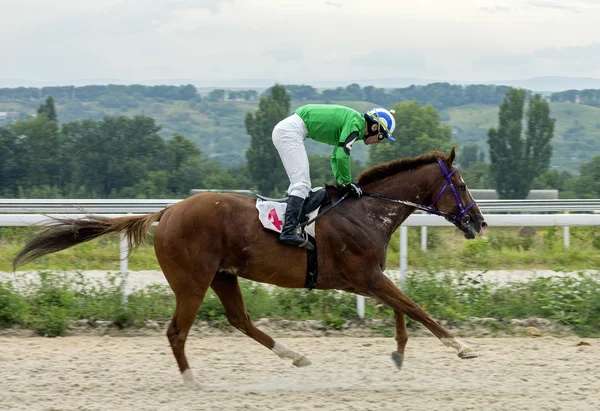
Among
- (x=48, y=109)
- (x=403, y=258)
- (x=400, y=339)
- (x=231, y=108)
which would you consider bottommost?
(x=400, y=339)

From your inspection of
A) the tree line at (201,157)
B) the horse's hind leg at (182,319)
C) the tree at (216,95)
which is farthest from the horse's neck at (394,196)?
the tree at (216,95)

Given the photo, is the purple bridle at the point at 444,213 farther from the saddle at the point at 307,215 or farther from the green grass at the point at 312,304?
the green grass at the point at 312,304

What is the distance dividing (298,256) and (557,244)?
6.48 m

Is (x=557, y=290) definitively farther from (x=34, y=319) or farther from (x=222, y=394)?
(x=34, y=319)

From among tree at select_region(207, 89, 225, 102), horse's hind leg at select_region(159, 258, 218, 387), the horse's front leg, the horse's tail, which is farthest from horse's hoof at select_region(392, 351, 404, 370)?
tree at select_region(207, 89, 225, 102)

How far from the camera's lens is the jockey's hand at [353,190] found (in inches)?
241

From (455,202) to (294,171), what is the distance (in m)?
1.35

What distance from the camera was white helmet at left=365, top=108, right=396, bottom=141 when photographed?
6.01 m

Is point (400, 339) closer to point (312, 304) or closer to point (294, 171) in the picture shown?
point (294, 171)

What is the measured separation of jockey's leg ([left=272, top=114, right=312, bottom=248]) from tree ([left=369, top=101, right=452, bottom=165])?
52.0 feet

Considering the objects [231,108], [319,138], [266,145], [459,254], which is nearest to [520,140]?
[266,145]

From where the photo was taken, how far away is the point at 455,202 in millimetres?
6199

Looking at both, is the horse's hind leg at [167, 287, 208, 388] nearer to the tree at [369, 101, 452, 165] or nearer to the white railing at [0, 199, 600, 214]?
the white railing at [0, 199, 600, 214]

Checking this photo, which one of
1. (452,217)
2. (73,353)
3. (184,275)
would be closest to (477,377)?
(452,217)
